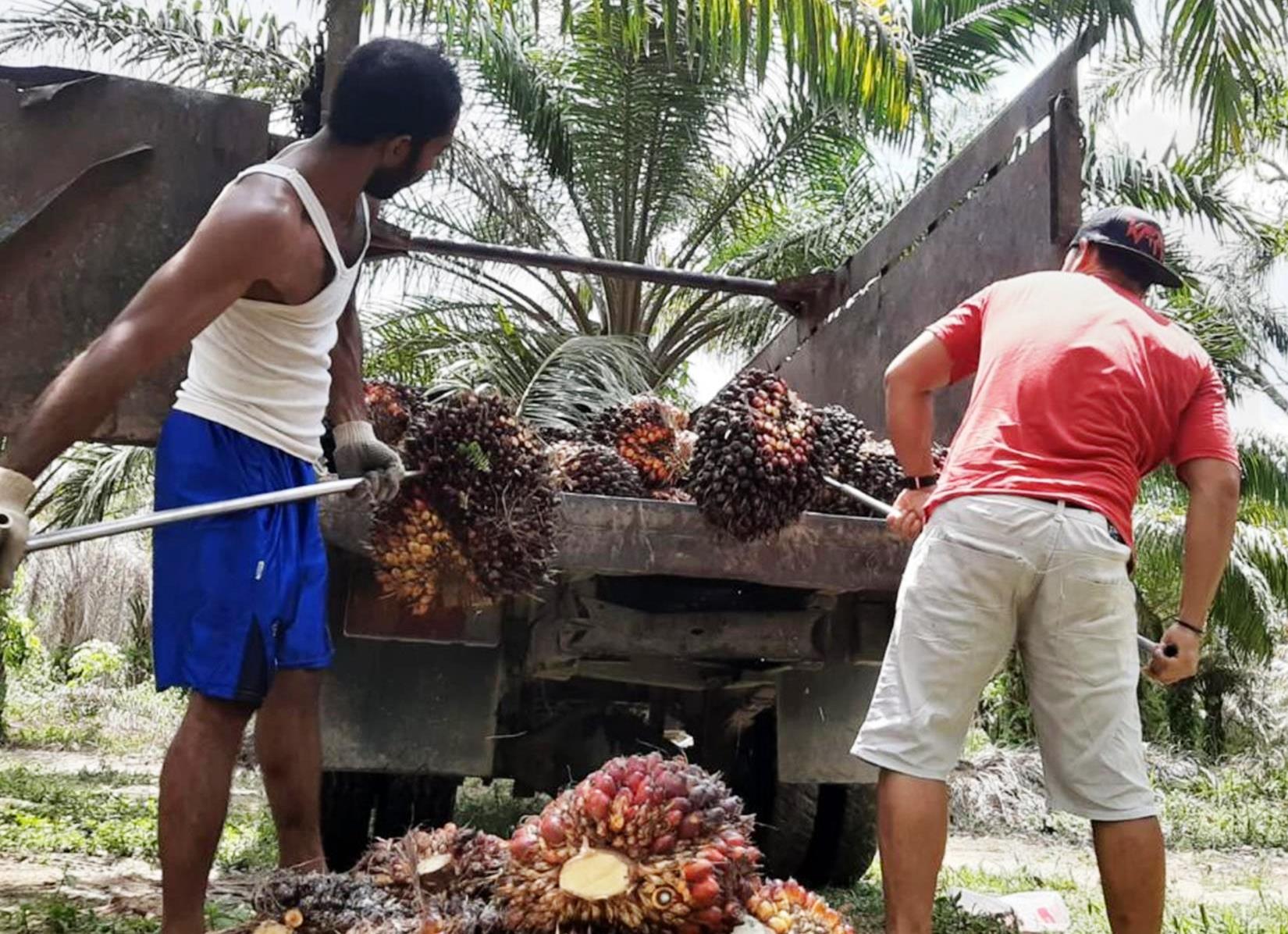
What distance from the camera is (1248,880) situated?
649 cm

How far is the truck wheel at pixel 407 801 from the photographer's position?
4145 millimetres

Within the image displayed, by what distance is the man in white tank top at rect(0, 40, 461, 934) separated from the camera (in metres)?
2.57

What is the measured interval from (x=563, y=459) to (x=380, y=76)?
47.0 inches

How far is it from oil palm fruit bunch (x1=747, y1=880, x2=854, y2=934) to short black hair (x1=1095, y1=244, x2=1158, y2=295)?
70.1 inches

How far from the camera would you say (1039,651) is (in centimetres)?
298

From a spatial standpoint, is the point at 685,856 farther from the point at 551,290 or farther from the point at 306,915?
the point at 551,290

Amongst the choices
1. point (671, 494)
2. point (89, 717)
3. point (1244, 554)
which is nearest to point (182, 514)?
point (671, 494)

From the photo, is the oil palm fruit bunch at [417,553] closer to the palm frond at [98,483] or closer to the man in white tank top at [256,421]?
the man in white tank top at [256,421]

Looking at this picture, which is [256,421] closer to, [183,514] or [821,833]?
[183,514]

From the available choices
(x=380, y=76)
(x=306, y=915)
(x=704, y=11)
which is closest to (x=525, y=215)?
(x=704, y=11)

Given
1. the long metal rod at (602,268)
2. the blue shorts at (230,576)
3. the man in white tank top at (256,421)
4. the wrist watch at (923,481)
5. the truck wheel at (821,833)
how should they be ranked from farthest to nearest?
1. the long metal rod at (602,268)
2. the truck wheel at (821,833)
3. the wrist watch at (923,481)
4. the blue shorts at (230,576)
5. the man in white tank top at (256,421)

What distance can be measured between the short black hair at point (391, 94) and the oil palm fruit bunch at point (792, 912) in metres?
1.78

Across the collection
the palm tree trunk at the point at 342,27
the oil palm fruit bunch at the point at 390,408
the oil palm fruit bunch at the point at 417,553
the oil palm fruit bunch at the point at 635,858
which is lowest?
the oil palm fruit bunch at the point at 635,858

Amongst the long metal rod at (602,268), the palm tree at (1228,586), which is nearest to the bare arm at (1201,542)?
the long metal rod at (602,268)
